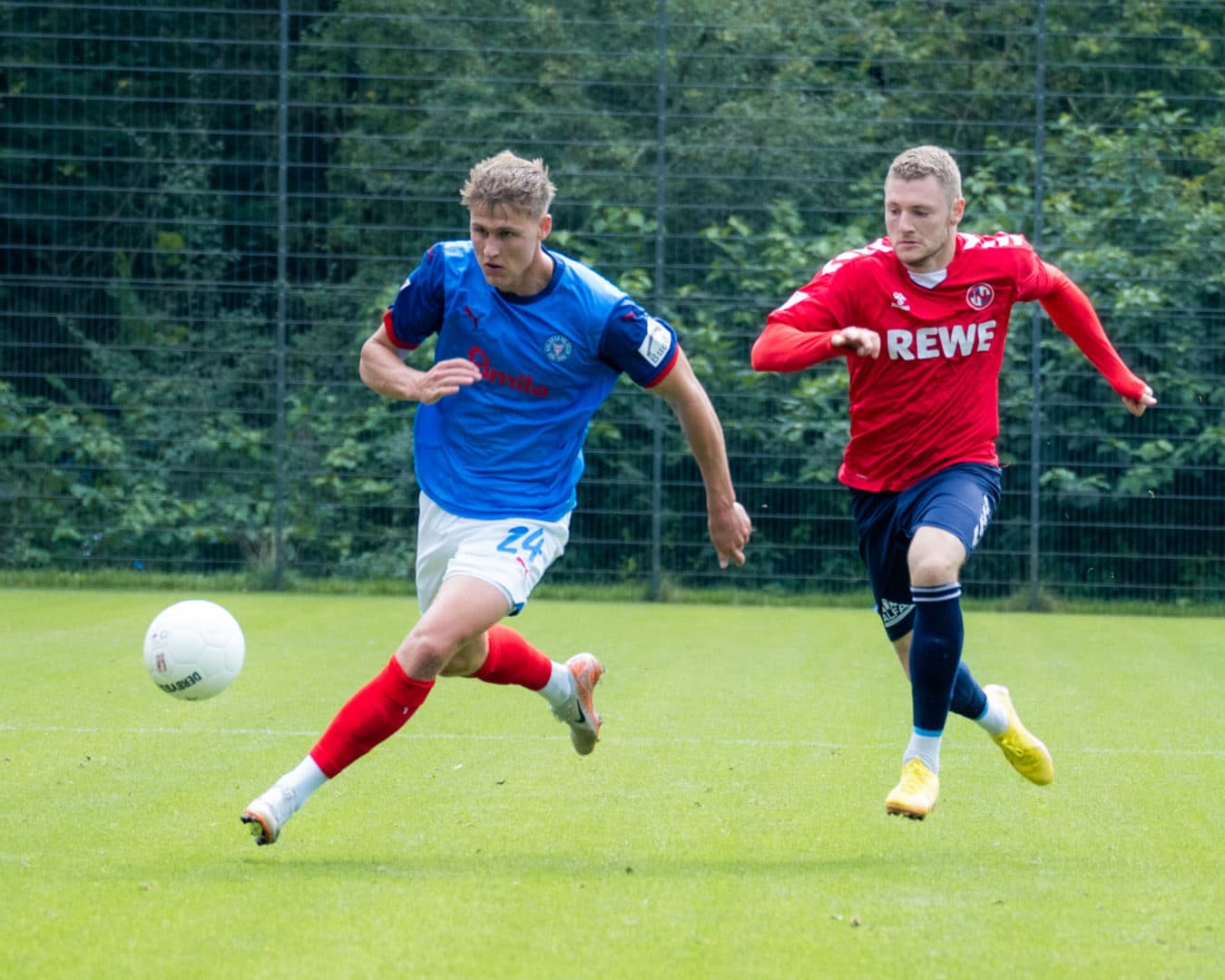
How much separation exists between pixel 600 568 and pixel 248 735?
7.18 metres

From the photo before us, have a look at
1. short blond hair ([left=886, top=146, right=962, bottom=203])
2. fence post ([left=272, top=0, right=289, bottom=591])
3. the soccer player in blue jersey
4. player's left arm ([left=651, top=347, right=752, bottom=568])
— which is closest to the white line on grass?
the soccer player in blue jersey

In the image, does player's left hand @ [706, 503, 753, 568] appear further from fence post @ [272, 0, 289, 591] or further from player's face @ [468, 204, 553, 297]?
fence post @ [272, 0, 289, 591]

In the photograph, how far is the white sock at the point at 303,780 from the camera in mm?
4637

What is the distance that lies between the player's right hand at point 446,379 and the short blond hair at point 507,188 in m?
0.46

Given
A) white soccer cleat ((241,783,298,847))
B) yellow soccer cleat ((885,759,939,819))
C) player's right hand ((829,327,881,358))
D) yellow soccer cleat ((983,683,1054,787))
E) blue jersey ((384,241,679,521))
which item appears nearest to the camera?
white soccer cleat ((241,783,298,847))

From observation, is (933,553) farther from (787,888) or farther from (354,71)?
(354,71)

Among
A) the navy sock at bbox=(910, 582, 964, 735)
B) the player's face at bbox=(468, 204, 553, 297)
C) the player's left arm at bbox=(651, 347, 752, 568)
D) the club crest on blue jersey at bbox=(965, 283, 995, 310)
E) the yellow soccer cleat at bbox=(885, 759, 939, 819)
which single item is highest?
the player's face at bbox=(468, 204, 553, 297)

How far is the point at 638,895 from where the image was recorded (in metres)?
4.14

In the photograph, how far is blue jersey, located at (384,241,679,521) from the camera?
517 centimetres

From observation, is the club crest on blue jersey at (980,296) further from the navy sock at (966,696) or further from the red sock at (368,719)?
the red sock at (368,719)

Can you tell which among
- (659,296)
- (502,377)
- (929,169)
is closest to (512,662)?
(502,377)

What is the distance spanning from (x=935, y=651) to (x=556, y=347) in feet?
4.57

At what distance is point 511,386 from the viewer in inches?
206

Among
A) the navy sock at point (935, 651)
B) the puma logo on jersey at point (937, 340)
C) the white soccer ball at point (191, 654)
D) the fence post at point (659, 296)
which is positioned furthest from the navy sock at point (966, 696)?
the fence post at point (659, 296)
